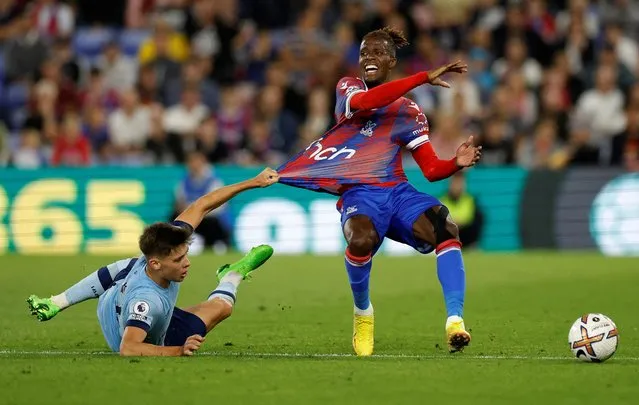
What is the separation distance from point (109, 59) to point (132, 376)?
15.2m

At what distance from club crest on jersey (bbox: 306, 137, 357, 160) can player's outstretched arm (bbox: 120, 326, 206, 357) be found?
186cm

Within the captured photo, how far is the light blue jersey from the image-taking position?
9.36 meters

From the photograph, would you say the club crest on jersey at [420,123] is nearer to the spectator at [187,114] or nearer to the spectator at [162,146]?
the spectator at [162,146]

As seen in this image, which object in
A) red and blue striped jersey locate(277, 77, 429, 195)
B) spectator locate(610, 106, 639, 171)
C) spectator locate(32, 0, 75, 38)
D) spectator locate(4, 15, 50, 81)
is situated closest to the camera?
red and blue striped jersey locate(277, 77, 429, 195)

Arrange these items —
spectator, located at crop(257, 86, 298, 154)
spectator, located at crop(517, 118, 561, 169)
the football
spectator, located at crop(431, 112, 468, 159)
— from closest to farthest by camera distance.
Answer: the football, spectator, located at crop(431, 112, 468, 159), spectator, located at crop(517, 118, 561, 169), spectator, located at crop(257, 86, 298, 154)

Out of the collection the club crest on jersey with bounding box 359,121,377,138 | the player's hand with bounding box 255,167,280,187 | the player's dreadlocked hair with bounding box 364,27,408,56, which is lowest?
the player's hand with bounding box 255,167,280,187

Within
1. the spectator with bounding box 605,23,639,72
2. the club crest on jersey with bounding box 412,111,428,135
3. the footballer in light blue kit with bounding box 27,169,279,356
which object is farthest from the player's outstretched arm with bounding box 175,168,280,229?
the spectator with bounding box 605,23,639,72

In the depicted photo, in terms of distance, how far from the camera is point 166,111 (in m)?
22.4

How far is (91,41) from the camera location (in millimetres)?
24094

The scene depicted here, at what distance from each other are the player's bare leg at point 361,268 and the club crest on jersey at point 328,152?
63cm

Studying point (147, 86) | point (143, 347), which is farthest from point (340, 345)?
point (147, 86)

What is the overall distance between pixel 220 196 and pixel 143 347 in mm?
1459

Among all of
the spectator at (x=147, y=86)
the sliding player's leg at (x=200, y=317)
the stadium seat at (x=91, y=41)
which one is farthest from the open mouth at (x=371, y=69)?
the stadium seat at (x=91, y=41)

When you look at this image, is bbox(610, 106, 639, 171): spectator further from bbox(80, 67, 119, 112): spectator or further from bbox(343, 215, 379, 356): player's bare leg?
bbox(343, 215, 379, 356): player's bare leg
